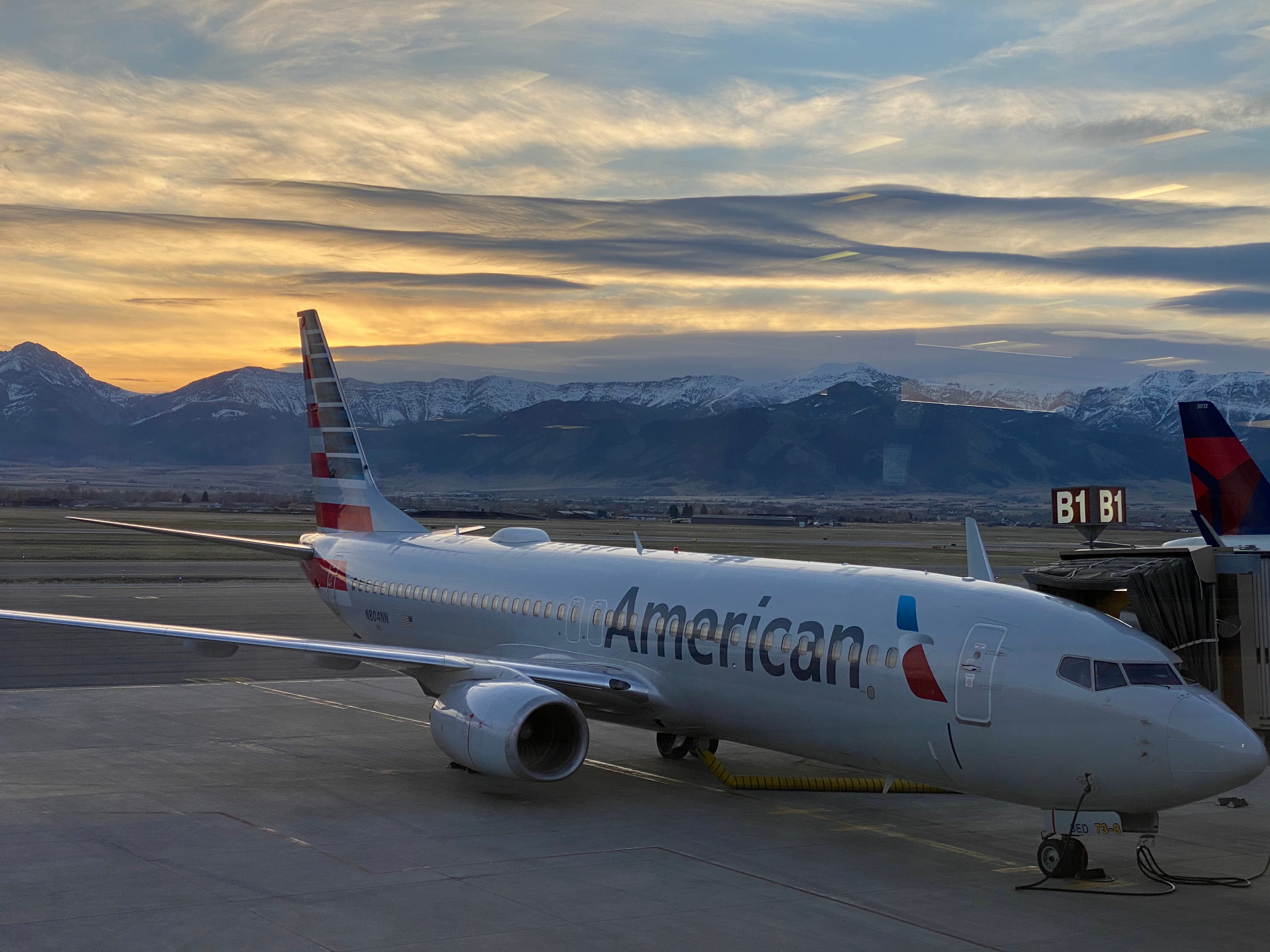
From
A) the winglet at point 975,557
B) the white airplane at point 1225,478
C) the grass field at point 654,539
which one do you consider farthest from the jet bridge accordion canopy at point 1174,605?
the grass field at point 654,539

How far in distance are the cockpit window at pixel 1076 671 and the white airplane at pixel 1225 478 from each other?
11.6 metres

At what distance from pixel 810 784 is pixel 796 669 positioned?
3991 mm

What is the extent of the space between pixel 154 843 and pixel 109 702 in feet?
42.9

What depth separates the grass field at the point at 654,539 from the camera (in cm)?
7550

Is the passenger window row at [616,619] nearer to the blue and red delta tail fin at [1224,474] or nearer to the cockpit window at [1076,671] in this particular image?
the cockpit window at [1076,671]

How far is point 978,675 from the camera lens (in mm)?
15203

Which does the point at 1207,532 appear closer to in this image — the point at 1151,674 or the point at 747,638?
the point at 1151,674

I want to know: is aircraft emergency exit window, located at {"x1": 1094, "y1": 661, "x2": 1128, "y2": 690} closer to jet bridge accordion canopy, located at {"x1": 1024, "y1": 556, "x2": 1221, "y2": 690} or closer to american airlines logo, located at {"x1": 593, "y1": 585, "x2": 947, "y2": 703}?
jet bridge accordion canopy, located at {"x1": 1024, "y1": 556, "x2": 1221, "y2": 690}

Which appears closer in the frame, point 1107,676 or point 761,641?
point 1107,676

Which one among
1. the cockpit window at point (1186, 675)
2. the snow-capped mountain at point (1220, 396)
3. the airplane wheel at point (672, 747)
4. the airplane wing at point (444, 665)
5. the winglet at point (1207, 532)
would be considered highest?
the snow-capped mountain at point (1220, 396)

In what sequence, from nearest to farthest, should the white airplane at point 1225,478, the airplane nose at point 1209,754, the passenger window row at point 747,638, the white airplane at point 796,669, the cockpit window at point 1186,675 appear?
1. the airplane nose at point 1209,754
2. the white airplane at point 796,669
3. the cockpit window at point 1186,675
4. the passenger window row at point 747,638
5. the white airplane at point 1225,478

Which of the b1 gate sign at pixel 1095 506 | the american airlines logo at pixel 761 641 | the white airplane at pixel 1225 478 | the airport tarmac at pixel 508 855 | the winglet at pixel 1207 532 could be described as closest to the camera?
the airport tarmac at pixel 508 855

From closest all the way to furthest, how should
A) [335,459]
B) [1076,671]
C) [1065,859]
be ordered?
[1076,671] → [1065,859] → [335,459]

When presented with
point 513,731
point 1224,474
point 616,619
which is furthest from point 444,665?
point 1224,474
